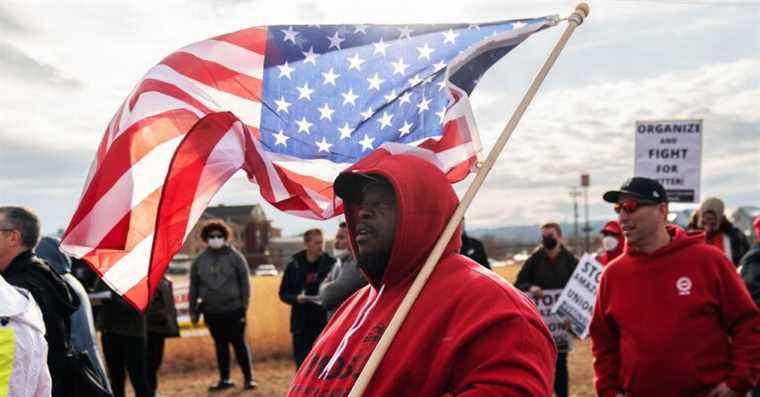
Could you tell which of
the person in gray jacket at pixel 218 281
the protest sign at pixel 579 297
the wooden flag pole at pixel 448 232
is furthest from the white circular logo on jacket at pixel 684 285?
the person in gray jacket at pixel 218 281

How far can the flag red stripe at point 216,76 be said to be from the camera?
154 inches

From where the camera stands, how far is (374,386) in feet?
8.33

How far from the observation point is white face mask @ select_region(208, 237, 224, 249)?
1045 cm

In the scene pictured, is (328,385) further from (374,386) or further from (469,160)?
(469,160)

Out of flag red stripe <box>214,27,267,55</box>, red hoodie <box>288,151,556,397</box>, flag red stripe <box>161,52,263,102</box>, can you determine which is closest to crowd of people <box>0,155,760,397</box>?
red hoodie <box>288,151,556,397</box>

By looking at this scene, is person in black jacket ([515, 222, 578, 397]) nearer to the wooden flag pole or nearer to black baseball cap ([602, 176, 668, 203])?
black baseball cap ([602, 176, 668, 203])

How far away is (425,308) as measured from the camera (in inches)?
100

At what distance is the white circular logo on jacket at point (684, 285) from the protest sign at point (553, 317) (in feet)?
13.5

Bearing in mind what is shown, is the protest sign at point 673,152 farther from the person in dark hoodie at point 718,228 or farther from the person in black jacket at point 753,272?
the person in black jacket at point 753,272

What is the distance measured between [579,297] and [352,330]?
6276 millimetres

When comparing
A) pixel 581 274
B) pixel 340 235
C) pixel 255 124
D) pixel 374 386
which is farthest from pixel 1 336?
pixel 581 274

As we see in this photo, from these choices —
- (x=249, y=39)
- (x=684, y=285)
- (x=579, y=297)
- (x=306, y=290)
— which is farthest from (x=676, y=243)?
(x=306, y=290)

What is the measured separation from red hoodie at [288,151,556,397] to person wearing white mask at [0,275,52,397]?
140cm

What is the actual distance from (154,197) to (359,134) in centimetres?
91
